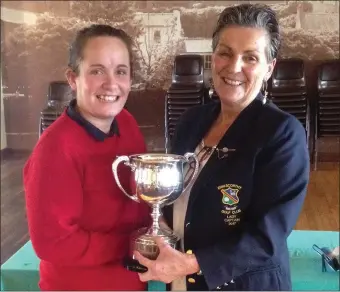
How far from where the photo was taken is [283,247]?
4.16ft

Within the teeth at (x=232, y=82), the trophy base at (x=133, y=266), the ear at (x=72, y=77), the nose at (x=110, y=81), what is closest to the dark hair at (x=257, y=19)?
the teeth at (x=232, y=82)

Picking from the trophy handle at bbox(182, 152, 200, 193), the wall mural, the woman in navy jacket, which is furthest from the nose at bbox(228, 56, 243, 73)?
the wall mural

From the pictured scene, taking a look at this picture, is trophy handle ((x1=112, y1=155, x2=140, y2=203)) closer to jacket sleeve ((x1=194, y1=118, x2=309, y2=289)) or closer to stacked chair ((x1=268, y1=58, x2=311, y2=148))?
jacket sleeve ((x1=194, y1=118, x2=309, y2=289))

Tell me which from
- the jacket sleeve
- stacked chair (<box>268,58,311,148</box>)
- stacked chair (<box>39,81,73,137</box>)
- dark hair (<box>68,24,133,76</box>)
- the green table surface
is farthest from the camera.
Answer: stacked chair (<box>39,81,73,137</box>)

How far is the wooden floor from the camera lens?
3.67 m

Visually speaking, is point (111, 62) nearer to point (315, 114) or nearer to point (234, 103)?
point (234, 103)

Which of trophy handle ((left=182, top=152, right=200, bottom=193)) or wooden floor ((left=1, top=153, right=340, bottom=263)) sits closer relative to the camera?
trophy handle ((left=182, top=152, right=200, bottom=193))

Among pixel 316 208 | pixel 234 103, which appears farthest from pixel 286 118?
pixel 316 208

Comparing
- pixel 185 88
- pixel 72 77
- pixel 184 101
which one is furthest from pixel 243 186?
pixel 185 88

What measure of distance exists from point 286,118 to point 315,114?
144 inches

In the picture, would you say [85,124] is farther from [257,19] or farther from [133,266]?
[257,19]

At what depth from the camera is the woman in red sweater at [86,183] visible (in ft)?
3.91

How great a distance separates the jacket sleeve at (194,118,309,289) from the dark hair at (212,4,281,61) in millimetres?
227

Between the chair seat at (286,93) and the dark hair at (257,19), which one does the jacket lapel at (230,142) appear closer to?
the dark hair at (257,19)
